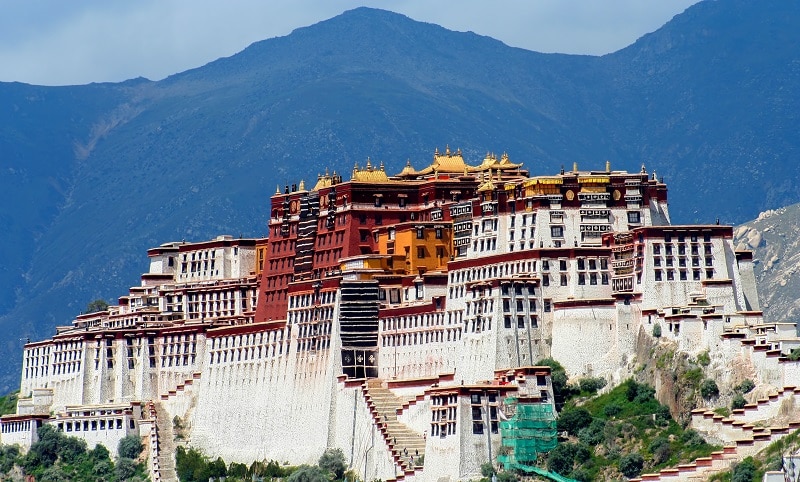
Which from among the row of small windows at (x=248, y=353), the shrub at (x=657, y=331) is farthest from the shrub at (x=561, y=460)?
the row of small windows at (x=248, y=353)

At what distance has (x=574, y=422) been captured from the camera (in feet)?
478

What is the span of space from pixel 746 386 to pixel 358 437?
101 ft

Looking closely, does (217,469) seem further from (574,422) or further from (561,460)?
(561,460)

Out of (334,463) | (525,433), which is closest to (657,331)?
(525,433)

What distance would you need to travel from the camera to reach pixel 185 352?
184 meters

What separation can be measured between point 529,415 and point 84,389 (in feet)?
173

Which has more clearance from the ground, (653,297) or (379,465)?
(653,297)

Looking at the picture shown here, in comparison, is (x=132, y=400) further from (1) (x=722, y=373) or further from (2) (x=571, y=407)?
(1) (x=722, y=373)

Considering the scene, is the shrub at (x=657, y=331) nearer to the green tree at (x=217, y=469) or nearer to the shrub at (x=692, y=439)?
the shrub at (x=692, y=439)

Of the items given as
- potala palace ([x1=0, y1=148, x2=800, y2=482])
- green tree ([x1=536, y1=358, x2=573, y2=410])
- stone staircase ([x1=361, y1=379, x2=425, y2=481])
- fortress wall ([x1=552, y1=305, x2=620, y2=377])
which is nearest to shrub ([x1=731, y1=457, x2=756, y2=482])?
potala palace ([x1=0, y1=148, x2=800, y2=482])

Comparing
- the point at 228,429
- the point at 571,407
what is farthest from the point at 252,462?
the point at 571,407

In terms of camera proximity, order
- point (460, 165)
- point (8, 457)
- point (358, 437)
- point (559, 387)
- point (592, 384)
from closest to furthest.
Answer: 1. point (559, 387)
2. point (592, 384)
3. point (358, 437)
4. point (460, 165)
5. point (8, 457)

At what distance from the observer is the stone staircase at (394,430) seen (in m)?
149

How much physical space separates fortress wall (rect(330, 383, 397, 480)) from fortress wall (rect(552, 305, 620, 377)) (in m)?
12.9
